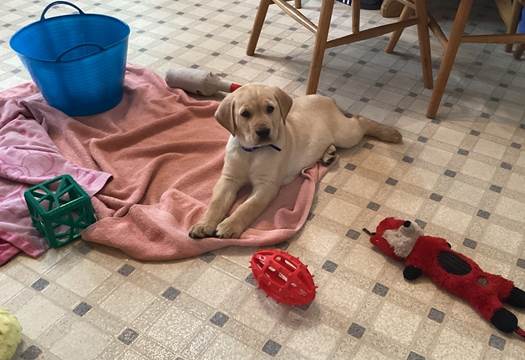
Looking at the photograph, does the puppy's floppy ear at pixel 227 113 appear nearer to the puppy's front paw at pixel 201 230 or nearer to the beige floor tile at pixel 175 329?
the puppy's front paw at pixel 201 230

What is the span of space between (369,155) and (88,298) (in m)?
1.09

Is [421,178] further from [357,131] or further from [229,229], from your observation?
[229,229]

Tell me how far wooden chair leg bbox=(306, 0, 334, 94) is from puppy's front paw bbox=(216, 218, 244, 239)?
880mm

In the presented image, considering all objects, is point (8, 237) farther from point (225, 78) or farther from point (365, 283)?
point (225, 78)

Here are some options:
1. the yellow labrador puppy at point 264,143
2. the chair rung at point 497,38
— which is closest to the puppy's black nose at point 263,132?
the yellow labrador puppy at point 264,143

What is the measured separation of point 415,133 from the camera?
2041 millimetres

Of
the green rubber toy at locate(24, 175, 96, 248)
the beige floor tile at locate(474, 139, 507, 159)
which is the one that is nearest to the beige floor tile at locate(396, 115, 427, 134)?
the beige floor tile at locate(474, 139, 507, 159)

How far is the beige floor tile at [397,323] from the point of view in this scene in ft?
4.26

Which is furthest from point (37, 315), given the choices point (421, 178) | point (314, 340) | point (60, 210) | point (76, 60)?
point (421, 178)

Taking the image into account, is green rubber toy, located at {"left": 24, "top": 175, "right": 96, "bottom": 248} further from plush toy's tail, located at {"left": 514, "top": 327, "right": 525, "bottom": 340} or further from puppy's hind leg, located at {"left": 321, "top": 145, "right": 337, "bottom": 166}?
plush toy's tail, located at {"left": 514, "top": 327, "right": 525, "bottom": 340}

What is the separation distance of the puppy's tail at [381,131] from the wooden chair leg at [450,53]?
25 cm

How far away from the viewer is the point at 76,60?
73.4 inches

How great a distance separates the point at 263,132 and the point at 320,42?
76 centimetres

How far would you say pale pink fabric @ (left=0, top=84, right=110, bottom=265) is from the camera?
1504mm
